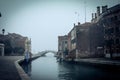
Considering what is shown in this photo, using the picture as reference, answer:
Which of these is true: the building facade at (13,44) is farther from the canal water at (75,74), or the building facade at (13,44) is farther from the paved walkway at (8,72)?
the paved walkway at (8,72)

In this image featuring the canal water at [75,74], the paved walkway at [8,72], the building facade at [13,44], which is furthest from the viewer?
the building facade at [13,44]

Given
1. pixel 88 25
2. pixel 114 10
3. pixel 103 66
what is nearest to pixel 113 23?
pixel 114 10

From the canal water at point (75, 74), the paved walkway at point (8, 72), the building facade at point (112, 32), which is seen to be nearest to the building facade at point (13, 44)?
the building facade at point (112, 32)

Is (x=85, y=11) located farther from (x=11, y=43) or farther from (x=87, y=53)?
(x=11, y=43)

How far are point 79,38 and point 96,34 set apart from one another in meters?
6.21

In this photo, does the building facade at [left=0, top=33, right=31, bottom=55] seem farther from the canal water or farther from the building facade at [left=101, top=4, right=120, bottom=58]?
the canal water

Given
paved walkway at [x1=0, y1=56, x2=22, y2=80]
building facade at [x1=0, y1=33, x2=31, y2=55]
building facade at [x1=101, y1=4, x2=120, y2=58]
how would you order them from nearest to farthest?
paved walkway at [x1=0, y1=56, x2=22, y2=80] < building facade at [x1=101, y1=4, x2=120, y2=58] < building facade at [x1=0, y1=33, x2=31, y2=55]

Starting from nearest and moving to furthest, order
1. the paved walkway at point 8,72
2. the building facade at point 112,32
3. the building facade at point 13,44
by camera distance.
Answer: the paved walkway at point 8,72 → the building facade at point 112,32 → the building facade at point 13,44

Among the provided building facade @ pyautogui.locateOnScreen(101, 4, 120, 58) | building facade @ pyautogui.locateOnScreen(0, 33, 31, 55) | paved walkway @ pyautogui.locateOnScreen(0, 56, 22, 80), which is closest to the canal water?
paved walkway @ pyautogui.locateOnScreen(0, 56, 22, 80)

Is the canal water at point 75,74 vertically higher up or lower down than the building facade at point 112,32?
lower down

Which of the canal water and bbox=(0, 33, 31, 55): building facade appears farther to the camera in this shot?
bbox=(0, 33, 31, 55): building facade

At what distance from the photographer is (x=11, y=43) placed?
316 ft

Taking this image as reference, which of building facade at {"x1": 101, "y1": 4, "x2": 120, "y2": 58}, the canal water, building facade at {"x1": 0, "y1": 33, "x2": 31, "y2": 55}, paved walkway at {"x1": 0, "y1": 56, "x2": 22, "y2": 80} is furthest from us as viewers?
building facade at {"x1": 0, "y1": 33, "x2": 31, "y2": 55}

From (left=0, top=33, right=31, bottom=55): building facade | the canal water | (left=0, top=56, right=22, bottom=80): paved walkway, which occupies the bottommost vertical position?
the canal water
